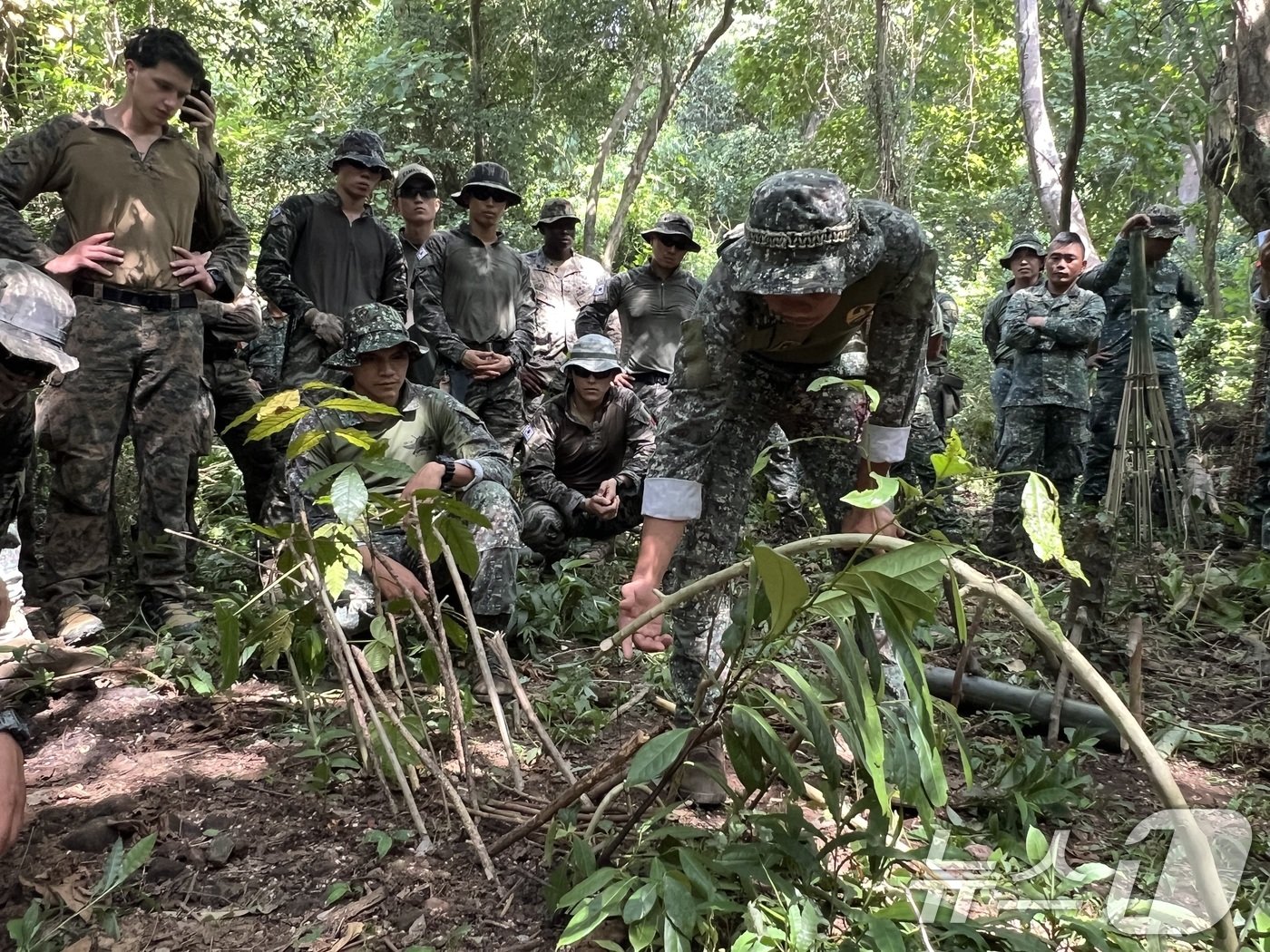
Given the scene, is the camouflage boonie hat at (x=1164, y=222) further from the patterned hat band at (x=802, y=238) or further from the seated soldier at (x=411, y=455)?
the seated soldier at (x=411, y=455)

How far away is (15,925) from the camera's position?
70.1 inches

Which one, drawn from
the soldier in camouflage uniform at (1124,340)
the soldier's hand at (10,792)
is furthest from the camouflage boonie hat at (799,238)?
the soldier in camouflage uniform at (1124,340)

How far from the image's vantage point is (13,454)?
119 inches

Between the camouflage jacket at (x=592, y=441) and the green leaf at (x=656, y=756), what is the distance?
10.5 ft

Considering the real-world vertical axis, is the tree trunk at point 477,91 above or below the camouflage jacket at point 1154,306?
above

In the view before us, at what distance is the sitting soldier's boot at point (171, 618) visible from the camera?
3473 millimetres

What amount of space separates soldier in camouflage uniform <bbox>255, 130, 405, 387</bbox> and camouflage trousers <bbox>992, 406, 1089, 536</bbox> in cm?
373

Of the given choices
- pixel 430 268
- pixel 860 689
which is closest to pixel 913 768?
pixel 860 689

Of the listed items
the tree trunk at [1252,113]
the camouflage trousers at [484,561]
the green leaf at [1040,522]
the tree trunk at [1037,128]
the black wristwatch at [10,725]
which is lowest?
the black wristwatch at [10,725]

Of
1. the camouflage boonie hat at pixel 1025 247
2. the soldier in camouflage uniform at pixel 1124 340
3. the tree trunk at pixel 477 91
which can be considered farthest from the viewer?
the tree trunk at pixel 477 91

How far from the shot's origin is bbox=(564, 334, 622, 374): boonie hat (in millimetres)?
4777

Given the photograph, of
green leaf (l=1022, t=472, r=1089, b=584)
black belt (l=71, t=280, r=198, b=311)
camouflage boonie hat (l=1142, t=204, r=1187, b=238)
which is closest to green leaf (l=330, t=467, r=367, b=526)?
green leaf (l=1022, t=472, r=1089, b=584)

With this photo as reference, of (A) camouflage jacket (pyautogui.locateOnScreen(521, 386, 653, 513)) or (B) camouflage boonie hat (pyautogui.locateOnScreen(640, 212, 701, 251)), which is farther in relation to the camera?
(B) camouflage boonie hat (pyautogui.locateOnScreen(640, 212, 701, 251))

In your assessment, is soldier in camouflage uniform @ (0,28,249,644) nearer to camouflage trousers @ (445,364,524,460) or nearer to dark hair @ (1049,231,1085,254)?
camouflage trousers @ (445,364,524,460)
